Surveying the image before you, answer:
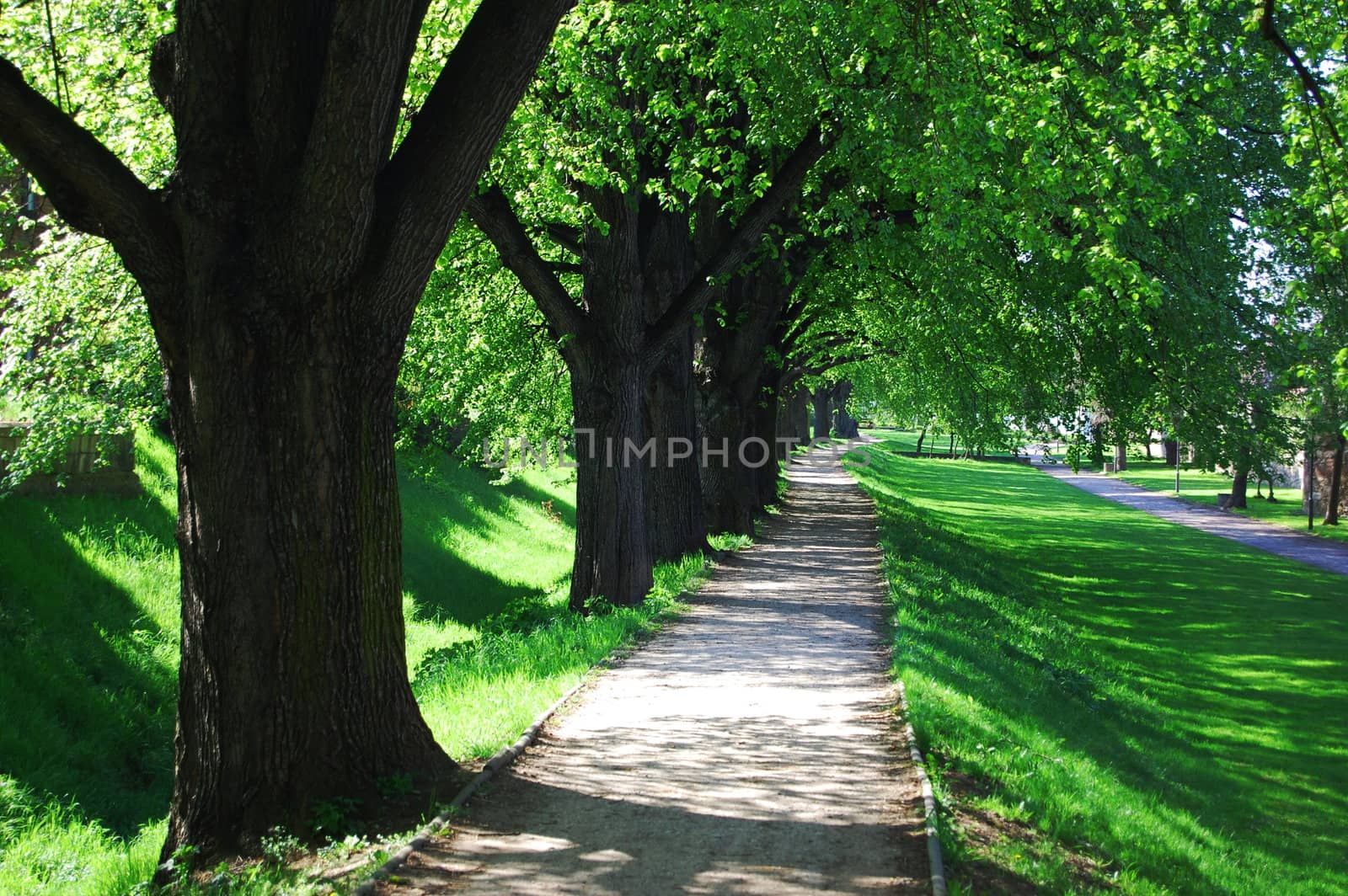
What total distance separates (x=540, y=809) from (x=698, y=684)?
11.4 ft

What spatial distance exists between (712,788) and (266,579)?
283 cm

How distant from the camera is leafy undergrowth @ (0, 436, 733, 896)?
802 centimetres

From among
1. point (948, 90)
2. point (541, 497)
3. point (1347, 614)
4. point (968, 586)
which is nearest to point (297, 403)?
point (948, 90)

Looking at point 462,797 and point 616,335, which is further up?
point 616,335

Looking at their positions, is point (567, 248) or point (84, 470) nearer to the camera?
point (567, 248)

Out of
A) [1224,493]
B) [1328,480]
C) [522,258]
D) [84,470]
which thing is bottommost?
[1224,493]

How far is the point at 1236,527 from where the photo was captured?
1506 inches

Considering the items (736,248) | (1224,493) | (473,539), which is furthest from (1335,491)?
(736,248)

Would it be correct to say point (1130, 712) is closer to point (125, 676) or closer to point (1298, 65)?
point (1298, 65)

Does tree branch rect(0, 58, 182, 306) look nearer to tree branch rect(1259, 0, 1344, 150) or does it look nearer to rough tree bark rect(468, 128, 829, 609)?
tree branch rect(1259, 0, 1344, 150)

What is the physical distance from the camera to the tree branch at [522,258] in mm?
13258

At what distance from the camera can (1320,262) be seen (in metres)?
8.90

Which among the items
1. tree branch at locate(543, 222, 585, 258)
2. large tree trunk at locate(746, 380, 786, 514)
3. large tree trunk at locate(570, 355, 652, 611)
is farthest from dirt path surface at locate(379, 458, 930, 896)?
large tree trunk at locate(746, 380, 786, 514)

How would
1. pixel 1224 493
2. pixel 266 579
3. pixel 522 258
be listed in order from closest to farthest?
pixel 266 579 → pixel 522 258 → pixel 1224 493
